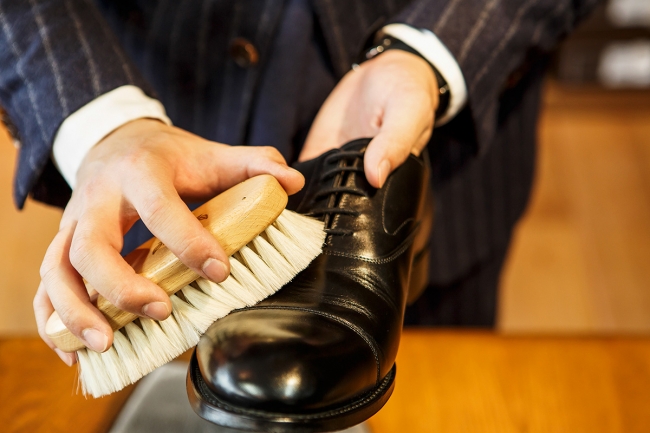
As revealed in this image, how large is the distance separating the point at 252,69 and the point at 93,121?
0.70 feet

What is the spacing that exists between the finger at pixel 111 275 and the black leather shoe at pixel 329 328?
4 cm

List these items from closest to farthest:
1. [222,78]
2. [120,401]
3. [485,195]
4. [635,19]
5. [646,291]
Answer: [120,401], [222,78], [485,195], [646,291], [635,19]

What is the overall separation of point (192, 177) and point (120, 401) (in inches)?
7.9

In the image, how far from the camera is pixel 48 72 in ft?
1.70

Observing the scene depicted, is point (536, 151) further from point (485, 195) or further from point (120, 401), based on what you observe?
point (120, 401)

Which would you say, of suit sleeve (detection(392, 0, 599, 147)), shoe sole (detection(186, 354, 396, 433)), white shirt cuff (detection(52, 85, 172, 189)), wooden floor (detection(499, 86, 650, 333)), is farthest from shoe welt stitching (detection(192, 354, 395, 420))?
wooden floor (detection(499, 86, 650, 333))

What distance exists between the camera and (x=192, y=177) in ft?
1.46

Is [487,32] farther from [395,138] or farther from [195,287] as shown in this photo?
[195,287]

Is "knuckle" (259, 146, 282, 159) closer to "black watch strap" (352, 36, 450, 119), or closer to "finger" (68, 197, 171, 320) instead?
"finger" (68, 197, 171, 320)

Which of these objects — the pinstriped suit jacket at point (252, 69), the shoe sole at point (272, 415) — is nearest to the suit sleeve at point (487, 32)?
the pinstriped suit jacket at point (252, 69)

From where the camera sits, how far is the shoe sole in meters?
0.33

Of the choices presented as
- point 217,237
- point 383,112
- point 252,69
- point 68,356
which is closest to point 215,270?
point 217,237

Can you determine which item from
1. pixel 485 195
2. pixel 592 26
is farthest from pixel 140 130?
pixel 592 26

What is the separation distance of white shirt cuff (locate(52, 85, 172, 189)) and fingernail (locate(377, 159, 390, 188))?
0.62 ft
